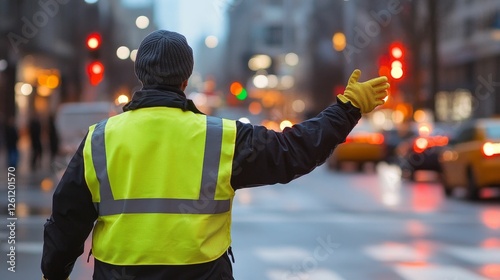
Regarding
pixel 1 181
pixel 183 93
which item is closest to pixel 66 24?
pixel 1 181

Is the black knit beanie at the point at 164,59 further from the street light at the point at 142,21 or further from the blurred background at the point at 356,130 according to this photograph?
the street light at the point at 142,21

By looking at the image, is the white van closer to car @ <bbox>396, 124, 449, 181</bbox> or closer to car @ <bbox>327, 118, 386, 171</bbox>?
car @ <bbox>327, 118, 386, 171</bbox>

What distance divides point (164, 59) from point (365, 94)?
77cm

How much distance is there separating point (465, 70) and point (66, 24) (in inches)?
1014

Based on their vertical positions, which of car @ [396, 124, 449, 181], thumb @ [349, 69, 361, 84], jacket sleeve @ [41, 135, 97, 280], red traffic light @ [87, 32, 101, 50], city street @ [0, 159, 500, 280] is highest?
thumb @ [349, 69, 361, 84]

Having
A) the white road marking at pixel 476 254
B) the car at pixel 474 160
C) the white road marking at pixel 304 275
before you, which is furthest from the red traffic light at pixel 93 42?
the white road marking at pixel 304 275

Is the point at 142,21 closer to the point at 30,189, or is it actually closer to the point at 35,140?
the point at 35,140

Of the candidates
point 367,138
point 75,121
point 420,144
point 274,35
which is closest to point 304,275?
point 420,144

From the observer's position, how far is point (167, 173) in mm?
4094

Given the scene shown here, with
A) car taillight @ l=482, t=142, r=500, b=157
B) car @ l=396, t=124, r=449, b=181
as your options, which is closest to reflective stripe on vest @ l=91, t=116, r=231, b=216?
car taillight @ l=482, t=142, r=500, b=157

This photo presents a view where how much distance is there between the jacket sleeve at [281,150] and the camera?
4180mm

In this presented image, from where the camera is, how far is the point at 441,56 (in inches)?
2972

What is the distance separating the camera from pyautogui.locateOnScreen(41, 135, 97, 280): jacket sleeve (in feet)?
13.8

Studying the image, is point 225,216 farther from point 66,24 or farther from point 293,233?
point 66,24
